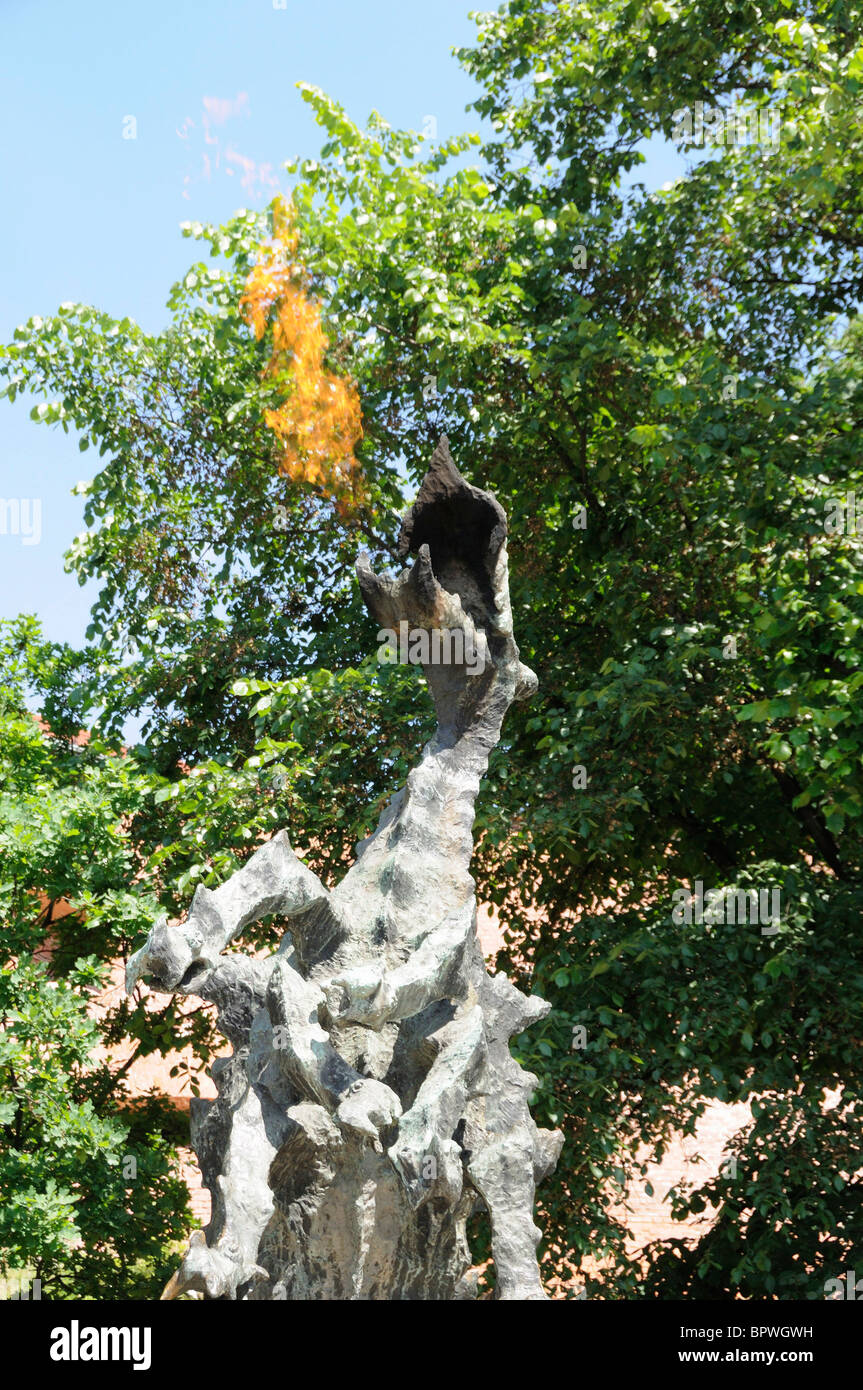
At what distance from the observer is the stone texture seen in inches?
152

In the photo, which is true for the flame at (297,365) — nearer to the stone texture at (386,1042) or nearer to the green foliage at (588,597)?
the green foliage at (588,597)

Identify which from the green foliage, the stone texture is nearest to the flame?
the green foliage

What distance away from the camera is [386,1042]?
446 cm

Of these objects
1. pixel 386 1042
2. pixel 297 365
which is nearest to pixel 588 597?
pixel 297 365

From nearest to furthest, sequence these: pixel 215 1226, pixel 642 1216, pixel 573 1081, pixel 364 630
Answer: pixel 215 1226, pixel 573 1081, pixel 364 630, pixel 642 1216

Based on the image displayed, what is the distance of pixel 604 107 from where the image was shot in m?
9.80

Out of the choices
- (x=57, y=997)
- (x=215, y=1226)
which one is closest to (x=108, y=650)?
(x=57, y=997)

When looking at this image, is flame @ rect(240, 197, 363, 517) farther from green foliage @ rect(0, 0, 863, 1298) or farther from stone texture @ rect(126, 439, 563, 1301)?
stone texture @ rect(126, 439, 563, 1301)

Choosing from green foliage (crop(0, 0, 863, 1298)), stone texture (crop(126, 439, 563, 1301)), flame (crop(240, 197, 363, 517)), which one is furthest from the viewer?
flame (crop(240, 197, 363, 517))

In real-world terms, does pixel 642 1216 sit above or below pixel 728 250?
below

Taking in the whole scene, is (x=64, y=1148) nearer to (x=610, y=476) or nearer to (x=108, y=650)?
(x=108, y=650)

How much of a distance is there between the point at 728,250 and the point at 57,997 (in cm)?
675

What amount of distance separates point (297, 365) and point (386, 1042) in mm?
6497

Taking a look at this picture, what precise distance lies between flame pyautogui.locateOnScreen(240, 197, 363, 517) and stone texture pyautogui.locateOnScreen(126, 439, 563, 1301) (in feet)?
16.4
